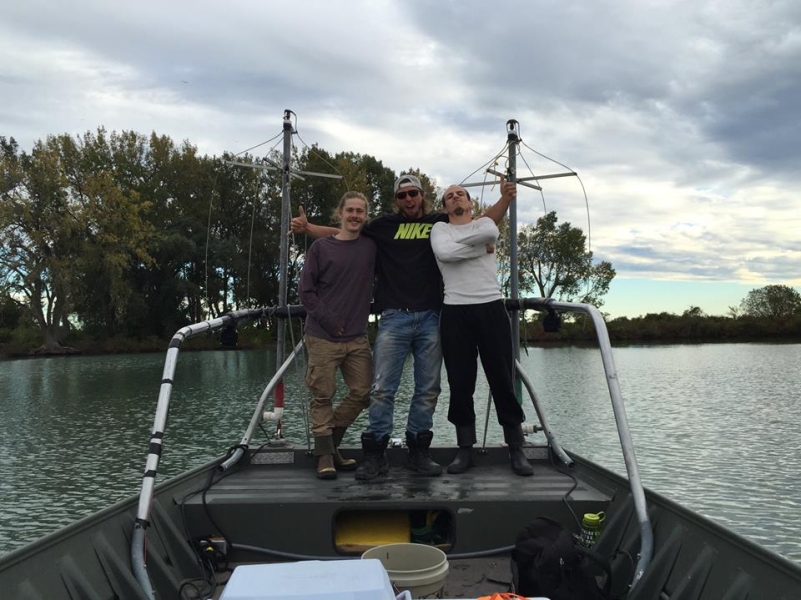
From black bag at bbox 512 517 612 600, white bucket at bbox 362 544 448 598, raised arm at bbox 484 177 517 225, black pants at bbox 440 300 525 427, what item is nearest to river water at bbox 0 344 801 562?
black pants at bbox 440 300 525 427

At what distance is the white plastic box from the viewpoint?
1.70 metres

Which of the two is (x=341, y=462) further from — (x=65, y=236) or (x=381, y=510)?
(x=65, y=236)

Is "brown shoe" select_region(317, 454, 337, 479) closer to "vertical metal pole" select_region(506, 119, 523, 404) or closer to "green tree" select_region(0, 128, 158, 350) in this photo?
"vertical metal pole" select_region(506, 119, 523, 404)

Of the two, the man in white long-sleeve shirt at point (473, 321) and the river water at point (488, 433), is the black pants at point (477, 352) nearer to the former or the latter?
the man in white long-sleeve shirt at point (473, 321)

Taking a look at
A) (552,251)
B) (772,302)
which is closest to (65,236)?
(552,251)

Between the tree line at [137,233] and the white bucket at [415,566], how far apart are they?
28889 mm

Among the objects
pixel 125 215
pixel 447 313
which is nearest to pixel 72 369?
pixel 125 215

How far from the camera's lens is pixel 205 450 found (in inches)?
412

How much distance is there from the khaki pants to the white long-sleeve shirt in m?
0.70

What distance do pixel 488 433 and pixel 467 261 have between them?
8666 millimetres

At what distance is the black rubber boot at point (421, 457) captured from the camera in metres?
3.94

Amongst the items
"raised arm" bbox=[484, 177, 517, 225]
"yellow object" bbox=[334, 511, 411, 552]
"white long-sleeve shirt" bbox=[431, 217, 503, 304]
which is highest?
"raised arm" bbox=[484, 177, 517, 225]

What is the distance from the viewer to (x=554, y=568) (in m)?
2.54

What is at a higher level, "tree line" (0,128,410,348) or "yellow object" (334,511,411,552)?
"tree line" (0,128,410,348)
